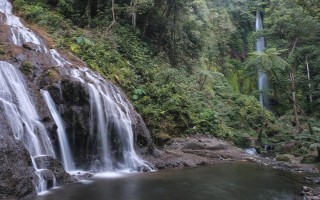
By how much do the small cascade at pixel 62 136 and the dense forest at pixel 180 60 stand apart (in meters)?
5.13

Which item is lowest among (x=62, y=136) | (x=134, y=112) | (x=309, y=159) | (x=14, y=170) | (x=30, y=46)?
(x=309, y=159)

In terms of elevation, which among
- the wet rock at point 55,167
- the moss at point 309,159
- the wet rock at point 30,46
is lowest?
the moss at point 309,159

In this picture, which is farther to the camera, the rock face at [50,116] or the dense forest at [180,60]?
the dense forest at [180,60]

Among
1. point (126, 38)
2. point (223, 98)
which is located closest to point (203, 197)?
point (126, 38)

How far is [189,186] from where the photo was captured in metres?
9.72

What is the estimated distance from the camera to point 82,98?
39.3ft

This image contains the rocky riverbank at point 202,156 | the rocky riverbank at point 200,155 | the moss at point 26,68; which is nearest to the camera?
the moss at point 26,68

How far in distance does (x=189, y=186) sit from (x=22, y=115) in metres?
5.39

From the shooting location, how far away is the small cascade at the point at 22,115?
9414 millimetres

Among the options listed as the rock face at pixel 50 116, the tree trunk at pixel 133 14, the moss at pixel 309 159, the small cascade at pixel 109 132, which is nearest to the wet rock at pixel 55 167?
the rock face at pixel 50 116

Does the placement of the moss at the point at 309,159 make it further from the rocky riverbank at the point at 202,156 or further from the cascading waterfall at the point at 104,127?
the cascading waterfall at the point at 104,127

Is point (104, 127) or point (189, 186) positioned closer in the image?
point (189, 186)

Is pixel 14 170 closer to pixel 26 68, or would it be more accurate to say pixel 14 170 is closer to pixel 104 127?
pixel 104 127

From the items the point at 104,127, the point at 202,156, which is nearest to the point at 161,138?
the point at 202,156
